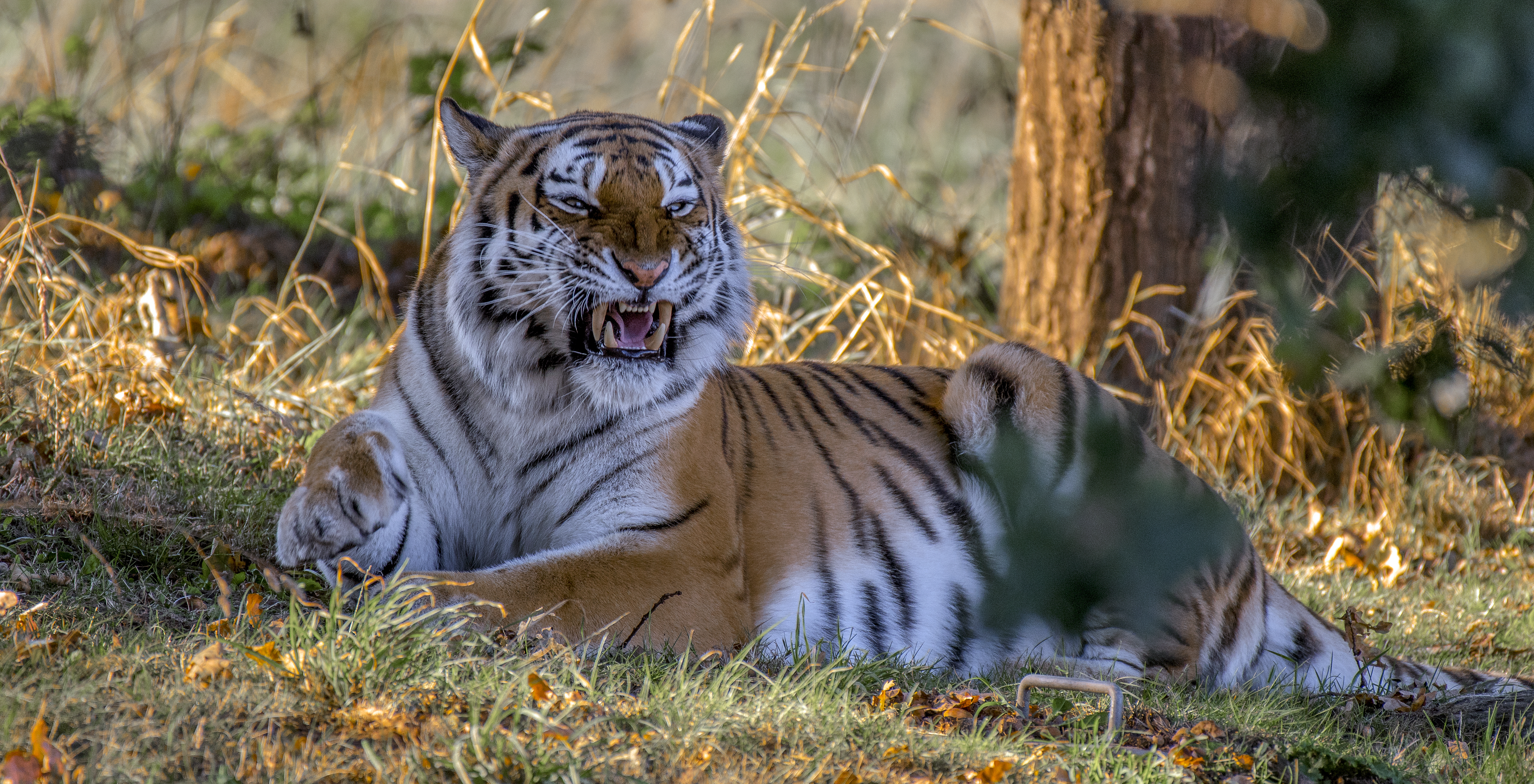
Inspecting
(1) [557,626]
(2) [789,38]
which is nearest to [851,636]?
(1) [557,626]

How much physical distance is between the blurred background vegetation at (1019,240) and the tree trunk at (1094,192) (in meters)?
0.01

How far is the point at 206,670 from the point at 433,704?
37 centimetres

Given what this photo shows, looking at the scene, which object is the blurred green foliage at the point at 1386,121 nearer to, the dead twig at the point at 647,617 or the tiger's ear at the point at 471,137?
the dead twig at the point at 647,617

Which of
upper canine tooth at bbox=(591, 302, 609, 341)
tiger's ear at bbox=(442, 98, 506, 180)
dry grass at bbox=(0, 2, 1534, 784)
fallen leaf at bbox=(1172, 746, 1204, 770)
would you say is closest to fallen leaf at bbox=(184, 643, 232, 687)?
dry grass at bbox=(0, 2, 1534, 784)

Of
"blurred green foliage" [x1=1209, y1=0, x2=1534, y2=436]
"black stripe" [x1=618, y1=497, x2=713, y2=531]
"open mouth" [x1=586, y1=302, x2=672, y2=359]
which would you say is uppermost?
"blurred green foliage" [x1=1209, y1=0, x2=1534, y2=436]

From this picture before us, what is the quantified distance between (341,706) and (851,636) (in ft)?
4.77

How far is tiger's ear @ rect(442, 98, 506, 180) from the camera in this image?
3.08m

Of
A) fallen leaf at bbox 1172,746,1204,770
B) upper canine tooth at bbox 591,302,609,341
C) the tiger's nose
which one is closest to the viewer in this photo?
fallen leaf at bbox 1172,746,1204,770

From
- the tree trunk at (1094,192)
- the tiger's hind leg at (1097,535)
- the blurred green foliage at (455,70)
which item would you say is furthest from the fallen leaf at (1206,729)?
the blurred green foliage at (455,70)

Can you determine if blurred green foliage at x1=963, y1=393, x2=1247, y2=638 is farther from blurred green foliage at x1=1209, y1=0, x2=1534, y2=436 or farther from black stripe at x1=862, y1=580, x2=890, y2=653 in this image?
black stripe at x1=862, y1=580, x2=890, y2=653

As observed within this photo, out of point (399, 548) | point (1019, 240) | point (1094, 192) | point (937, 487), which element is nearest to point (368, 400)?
point (399, 548)

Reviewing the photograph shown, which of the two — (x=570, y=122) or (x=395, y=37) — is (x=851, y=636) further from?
(x=395, y=37)

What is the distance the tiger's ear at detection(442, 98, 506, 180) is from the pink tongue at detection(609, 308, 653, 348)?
0.59m

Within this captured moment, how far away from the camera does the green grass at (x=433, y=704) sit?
6.03ft
